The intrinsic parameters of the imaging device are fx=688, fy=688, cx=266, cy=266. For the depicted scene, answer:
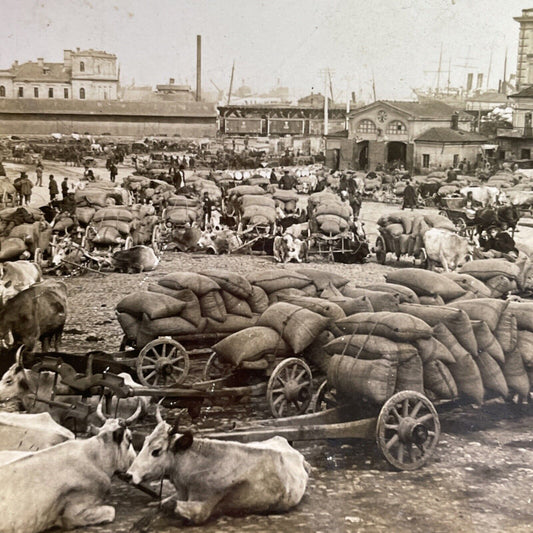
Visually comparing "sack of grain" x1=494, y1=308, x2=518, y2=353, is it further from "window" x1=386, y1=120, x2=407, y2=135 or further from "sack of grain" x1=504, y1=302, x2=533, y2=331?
"window" x1=386, y1=120, x2=407, y2=135

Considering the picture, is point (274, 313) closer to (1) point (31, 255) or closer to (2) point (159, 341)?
(2) point (159, 341)

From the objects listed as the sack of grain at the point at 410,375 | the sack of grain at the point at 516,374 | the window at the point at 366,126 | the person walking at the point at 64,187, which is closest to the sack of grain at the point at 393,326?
the sack of grain at the point at 410,375

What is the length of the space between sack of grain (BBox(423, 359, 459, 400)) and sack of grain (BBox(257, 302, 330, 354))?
755mm

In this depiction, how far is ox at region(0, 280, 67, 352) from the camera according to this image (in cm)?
489

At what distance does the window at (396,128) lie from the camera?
814 centimetres

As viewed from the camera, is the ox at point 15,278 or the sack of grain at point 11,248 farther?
the sack of grain at point 11,248

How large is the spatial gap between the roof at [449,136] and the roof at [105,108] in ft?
8.94

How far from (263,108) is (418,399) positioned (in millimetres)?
3838

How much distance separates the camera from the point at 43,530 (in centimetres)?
336

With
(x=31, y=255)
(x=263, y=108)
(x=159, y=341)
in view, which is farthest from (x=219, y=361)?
(x=263, y=108)

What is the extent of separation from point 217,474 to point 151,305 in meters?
1.70

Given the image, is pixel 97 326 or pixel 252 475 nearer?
pixel 252 475

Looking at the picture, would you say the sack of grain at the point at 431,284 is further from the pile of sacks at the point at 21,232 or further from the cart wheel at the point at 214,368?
the pile of sacks at the point at 21,232

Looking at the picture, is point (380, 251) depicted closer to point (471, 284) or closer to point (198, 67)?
point (471, 284)
